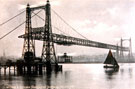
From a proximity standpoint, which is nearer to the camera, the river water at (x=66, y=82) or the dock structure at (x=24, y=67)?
the river water at (x=66, y=82)

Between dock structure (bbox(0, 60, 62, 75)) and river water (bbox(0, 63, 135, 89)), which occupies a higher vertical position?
dock structure (bbox(0, 60, 62, 75))

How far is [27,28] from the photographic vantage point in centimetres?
7369

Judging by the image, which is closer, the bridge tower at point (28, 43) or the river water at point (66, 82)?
the river water at point (66, 82)

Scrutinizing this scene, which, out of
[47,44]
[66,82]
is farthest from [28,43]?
[66,82]

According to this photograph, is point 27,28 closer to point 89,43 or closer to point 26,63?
point 26,63

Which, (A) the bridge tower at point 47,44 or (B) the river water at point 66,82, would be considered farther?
(A) the bridge tower at point 47,44

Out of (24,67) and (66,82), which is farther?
(24,67)

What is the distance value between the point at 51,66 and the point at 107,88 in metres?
40.2

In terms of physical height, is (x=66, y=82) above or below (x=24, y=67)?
below

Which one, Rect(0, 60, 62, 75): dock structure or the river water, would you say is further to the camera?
Rect(0, 60, 62, 75): dock structure

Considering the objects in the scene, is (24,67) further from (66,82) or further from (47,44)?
(66,82)

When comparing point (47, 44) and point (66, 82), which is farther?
point (47, 44)

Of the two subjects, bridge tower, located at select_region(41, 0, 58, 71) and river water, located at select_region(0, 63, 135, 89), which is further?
bridge tower, located at select_region(41, 0, 58, 71)

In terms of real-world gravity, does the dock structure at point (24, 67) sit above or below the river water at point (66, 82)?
above
